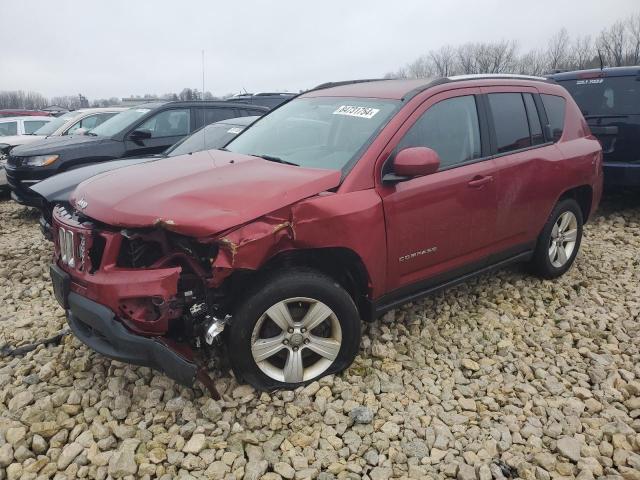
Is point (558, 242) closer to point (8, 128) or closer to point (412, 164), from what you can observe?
point (412, 164)

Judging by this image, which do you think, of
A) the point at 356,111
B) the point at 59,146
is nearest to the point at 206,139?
the point at 59,146

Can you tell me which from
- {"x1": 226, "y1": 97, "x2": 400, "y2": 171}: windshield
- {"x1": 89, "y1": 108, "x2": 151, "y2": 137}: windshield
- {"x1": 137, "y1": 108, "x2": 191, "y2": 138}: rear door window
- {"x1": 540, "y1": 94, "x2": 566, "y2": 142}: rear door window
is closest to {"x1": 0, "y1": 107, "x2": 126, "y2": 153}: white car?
{"x1": 89, "y1": 108, "x2": 151, "y2": 137}: windshield

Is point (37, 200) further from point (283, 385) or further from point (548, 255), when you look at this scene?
point (548, 255)

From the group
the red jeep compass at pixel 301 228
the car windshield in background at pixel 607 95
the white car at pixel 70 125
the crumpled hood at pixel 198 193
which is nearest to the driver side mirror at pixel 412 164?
the red jeep compass at pixel 301 228

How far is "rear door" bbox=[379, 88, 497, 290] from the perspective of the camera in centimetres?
310

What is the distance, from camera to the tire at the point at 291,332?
271 cm

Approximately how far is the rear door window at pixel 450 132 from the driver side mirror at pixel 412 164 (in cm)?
20

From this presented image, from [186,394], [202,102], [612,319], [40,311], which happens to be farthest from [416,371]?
[202,102]

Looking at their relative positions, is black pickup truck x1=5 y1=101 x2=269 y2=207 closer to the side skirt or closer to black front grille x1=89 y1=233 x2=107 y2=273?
black front grille x1=89 y1=233 x2=107 y2=273

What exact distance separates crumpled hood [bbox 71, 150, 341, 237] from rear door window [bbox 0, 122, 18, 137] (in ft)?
35.9

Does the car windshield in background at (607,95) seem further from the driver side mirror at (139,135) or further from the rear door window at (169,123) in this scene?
the driver side mirror at (139,135)

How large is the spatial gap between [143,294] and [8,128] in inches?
478

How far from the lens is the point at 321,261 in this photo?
3.04 m

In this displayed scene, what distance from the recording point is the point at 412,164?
2.90 metres
